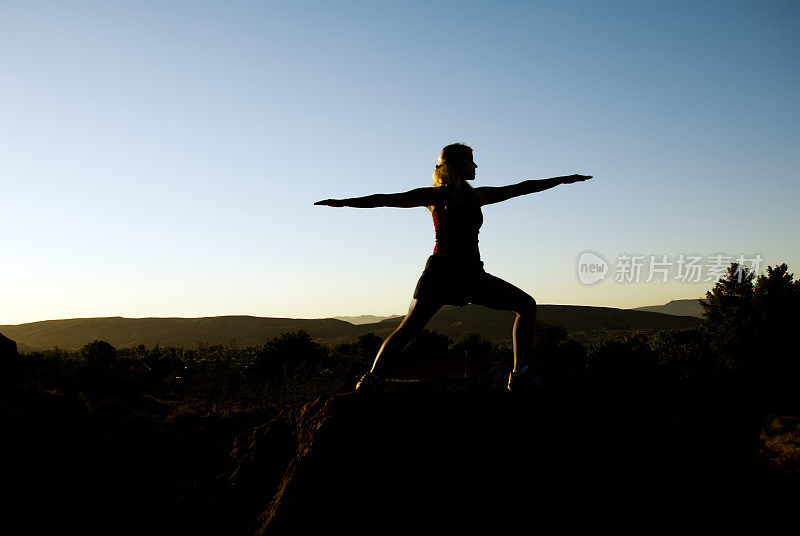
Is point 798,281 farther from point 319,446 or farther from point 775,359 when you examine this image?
point 319,446

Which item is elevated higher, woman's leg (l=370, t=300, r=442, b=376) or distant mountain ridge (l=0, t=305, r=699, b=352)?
woman's leg (l=370, t=300, r=442, b=376)

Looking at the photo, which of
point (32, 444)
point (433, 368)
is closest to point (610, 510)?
point (32, 444)

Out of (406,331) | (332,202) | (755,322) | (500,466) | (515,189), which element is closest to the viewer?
(500,466)

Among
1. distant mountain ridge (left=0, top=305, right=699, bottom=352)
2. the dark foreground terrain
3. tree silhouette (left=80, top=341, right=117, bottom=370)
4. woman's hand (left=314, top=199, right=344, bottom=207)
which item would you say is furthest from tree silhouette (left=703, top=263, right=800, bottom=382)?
distant mountain ridge (left=0, top=305, right=699, bottom=352)

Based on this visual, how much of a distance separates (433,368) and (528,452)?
64.0ft

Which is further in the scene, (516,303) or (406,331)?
(516,303)

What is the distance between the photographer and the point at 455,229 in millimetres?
3748

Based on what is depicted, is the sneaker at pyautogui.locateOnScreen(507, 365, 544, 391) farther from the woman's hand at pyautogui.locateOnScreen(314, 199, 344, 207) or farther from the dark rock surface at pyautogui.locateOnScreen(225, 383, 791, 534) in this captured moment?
the woman's hand at pyautogui.locateOnScreen(314, 199, 344, 207)

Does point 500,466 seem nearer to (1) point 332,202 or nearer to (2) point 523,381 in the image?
(2) point 523,381

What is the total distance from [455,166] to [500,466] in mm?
1981

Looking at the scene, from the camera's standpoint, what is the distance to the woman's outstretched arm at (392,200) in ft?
11.5

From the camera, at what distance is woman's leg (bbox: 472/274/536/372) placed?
3830 mm

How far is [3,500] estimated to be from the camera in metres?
6.84

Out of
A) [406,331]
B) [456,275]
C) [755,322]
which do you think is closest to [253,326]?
[755,322]
